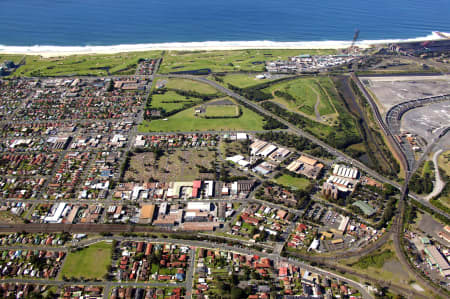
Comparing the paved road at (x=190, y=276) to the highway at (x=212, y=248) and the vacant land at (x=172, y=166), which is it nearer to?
the highway at (x=212, y=248)

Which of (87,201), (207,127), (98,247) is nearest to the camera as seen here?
(98,247)

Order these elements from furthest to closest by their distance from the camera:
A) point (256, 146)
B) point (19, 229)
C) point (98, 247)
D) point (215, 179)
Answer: point (256, 146)
point (215, 179)
point (19, 229)
point (98, 247)

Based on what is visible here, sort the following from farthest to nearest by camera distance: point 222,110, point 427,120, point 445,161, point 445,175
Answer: point 222,110, point 427,120, point 445,161, point 445,175

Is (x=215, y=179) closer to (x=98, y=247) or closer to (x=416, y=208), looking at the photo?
(x=98, y=247)

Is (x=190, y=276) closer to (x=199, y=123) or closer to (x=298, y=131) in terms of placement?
(x=199, y=123)

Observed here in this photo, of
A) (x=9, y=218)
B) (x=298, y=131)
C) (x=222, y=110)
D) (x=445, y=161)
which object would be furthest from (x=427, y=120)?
(x=9, y=218)

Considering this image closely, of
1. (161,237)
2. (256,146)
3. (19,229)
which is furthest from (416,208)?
(19,229)
